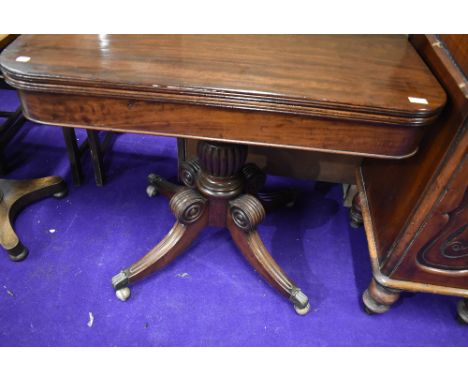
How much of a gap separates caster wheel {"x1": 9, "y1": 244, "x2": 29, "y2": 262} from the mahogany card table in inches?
26.7

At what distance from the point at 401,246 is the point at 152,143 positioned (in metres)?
1.31

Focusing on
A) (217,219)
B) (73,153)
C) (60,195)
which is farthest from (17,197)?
(217,219)

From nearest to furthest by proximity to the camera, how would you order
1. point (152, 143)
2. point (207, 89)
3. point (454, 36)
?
→ 1. point (207, 89)
2. point (454, 36)
3. point (152, 143)

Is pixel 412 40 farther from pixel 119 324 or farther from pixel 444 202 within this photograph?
pixel 119 324

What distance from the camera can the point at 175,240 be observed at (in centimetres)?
127

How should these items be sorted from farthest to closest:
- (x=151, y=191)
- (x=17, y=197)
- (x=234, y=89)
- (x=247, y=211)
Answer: (x=151, y=191) < (x=17, y=197) < (x=247, y=211) < (x=234, y=89)

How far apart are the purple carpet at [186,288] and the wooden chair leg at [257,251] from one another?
69 millimetres

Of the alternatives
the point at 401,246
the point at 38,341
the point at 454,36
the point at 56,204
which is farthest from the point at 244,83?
the point at 56,204

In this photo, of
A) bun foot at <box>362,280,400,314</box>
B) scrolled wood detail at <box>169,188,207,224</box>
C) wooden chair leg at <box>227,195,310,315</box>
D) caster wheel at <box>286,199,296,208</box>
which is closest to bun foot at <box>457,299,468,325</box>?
bun foot at <box>362,280,400,314</box>

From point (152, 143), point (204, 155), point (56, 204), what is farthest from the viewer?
point (152, 143)

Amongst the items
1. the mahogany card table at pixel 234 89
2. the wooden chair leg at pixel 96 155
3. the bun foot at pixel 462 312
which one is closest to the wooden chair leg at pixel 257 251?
the mahogany card table at pixel 234 89

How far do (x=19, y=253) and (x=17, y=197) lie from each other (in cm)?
25

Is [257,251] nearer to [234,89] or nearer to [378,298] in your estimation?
[378,298]

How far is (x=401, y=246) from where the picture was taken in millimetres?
1043
